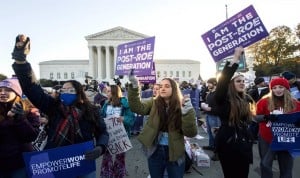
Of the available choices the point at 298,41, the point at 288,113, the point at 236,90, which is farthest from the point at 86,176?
the point at 298,41

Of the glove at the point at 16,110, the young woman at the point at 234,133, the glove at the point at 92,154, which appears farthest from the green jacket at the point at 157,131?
the glove at the point at 16,110

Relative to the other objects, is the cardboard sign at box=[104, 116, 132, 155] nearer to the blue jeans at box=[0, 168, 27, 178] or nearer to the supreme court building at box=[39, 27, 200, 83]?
the blue jeans at box=[0, 168, 27, 178]

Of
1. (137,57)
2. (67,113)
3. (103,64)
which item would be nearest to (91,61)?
(103,64)

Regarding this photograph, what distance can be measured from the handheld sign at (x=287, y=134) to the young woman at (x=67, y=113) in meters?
2.09

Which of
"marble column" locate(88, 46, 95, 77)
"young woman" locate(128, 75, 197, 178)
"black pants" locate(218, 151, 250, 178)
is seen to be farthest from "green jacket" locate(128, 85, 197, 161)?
"marble column" locate(88, 46, 95, 77)

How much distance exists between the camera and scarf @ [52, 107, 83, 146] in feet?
10.2

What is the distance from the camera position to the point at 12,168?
131 inches

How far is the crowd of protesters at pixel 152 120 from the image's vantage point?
3123 millimetres

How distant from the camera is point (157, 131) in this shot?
12.2 feet

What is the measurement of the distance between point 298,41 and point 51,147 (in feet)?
175

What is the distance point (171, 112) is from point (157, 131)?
0.86ft

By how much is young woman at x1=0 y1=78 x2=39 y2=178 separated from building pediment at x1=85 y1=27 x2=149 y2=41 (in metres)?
96.8

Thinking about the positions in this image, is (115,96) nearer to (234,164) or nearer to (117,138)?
(117,138)

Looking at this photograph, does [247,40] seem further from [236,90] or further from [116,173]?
[116,173]
